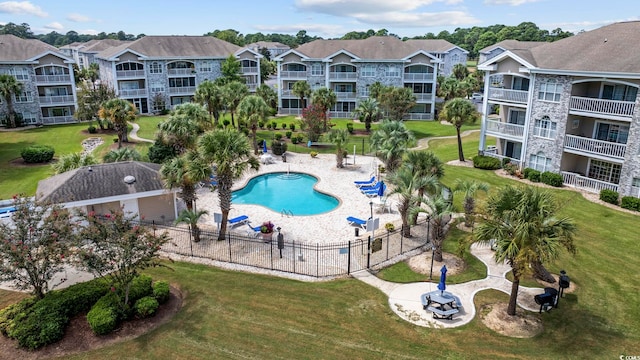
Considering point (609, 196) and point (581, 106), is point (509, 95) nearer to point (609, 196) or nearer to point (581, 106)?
point (581, 106)

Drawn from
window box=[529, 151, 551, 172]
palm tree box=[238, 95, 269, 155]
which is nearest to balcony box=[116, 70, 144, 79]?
palm tree box=[238, 95, 269, 155]

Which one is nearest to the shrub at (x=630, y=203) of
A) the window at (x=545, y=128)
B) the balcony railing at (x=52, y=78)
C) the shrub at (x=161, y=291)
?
the window at (x=545, y=128)

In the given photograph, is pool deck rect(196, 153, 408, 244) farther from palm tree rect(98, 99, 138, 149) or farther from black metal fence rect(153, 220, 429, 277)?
palm tree rect(98, 99, 138, 149)

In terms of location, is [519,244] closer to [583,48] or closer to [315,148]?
[583,48]

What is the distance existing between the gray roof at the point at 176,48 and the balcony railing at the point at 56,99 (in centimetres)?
880

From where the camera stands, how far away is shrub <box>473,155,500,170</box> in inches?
1481

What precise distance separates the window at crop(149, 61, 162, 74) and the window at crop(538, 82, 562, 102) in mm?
53866

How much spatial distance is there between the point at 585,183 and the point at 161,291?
30.0 meters

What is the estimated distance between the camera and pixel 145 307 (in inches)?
666

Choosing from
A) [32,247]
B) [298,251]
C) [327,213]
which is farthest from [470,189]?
[32,247]

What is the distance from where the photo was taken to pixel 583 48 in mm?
33000

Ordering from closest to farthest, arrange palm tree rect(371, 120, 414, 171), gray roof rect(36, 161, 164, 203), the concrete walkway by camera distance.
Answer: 1. the concrete walkway
2. gray roof rect(36, 161, 164, 203)
3. palm tree rect(371, 120, 414, 171)

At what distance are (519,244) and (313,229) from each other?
12.9 metres

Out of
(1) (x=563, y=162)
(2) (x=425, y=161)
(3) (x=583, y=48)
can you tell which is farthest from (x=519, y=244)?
(3) (x=583, y=48)
